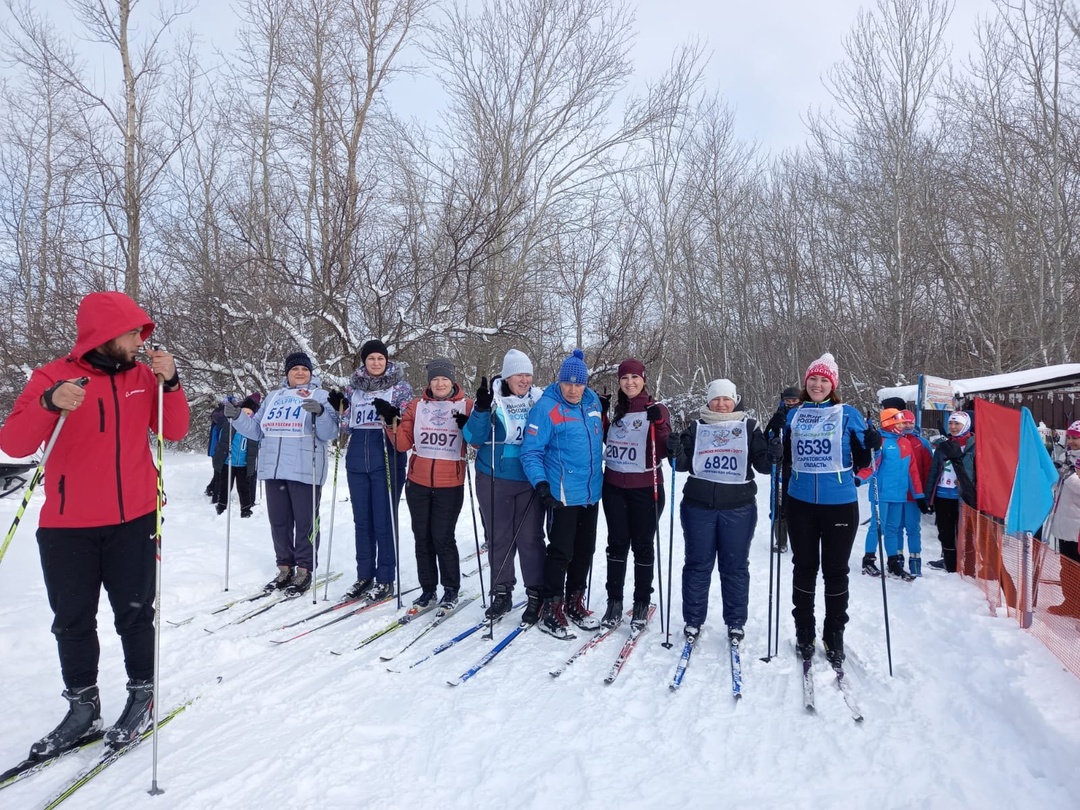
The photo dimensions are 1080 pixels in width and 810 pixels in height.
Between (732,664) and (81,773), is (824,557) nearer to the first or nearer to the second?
(732,664)

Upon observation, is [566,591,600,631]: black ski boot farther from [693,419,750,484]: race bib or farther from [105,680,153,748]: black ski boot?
[105,680,153,748]: black ski boot

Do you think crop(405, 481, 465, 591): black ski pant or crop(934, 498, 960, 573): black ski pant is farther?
crop(934, 498, 960, 573): black ski pant

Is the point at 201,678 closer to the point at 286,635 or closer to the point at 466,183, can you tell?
the point at 286,635

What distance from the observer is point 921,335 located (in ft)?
65.7

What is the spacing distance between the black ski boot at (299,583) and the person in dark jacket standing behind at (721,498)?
313 centimetres

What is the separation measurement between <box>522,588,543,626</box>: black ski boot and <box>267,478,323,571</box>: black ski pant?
1938 mm

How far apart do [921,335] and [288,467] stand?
20232mm

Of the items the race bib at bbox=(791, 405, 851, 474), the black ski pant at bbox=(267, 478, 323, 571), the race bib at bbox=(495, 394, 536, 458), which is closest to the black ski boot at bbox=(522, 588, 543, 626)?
the race bib at bbox=(495, 394, 536, 458)

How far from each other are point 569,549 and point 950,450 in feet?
14.1

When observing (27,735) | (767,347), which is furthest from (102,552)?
(767,347)

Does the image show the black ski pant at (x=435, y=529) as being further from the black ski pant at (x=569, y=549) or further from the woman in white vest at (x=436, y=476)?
the black ski pant at (x=569, y=549)

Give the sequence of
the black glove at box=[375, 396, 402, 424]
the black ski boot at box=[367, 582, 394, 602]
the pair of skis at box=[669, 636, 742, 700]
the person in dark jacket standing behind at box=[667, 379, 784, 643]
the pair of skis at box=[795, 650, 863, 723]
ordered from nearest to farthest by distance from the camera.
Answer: the pair of skis at box=[795, 650, 863, 723] → the pair of skis at box=[669, 636, 742, 700] → the person in dark jacket standing behind at box=[667, 379, 784, 643] → the black glove at box=[375, 396, 402, 424] → the black ski boot at box=[367, 582, 394, 602]

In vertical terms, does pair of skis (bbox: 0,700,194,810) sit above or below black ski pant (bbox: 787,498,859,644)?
below

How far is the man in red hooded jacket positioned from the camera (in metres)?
2.87
